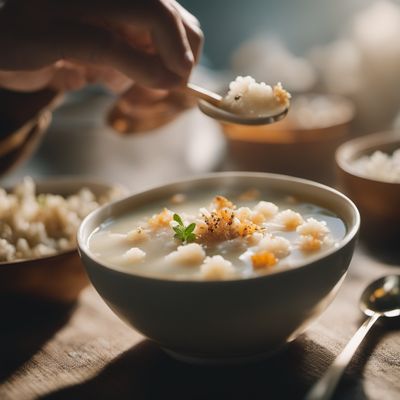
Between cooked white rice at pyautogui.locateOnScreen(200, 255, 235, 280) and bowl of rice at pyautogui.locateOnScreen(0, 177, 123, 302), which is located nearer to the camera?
cooked white rice at pyautogui.locateOnScreen(200, 255, 235, 280)

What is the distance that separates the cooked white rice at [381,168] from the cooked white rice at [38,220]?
641 mm

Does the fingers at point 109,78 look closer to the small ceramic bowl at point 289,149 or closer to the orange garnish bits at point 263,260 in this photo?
the small ceramic bowl at point 289,149

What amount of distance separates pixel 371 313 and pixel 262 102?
46 cm

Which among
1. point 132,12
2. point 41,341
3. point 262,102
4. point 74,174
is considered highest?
point 132,12

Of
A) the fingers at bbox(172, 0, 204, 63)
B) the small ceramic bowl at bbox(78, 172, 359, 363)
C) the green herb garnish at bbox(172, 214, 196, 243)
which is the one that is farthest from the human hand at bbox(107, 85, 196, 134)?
the small ceramic bowl at bbox(78, 172, 359, 363)

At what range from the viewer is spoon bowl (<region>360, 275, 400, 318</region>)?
1.13 m

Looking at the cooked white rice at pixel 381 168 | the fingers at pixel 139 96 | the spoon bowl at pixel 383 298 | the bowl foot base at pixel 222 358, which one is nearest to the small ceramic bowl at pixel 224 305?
the bowl foot base at pixel 222 358

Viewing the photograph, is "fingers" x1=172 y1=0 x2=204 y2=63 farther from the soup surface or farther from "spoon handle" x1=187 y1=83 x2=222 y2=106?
the soup surface

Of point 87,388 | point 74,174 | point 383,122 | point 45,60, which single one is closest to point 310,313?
point 87,388

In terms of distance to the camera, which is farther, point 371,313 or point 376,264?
point 376,264

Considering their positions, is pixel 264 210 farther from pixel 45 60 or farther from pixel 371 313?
pixel 45 60

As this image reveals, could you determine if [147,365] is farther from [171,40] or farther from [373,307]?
[171,40]

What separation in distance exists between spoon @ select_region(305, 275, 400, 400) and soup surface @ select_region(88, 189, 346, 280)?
0.16m

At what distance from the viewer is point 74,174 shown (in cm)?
200
